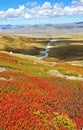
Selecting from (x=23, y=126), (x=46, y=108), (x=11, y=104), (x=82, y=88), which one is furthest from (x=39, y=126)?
(x=82, y=88)

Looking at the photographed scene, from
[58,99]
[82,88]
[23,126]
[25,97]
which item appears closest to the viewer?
[23,126]

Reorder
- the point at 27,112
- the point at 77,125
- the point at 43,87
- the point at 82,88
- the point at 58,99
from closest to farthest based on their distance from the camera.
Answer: the point at 27,112
the point at 77,125
the point at 58,99
the point at 43,87
the point at 82,88

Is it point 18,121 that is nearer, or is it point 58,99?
point 18,121

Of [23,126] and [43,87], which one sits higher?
[23,126]

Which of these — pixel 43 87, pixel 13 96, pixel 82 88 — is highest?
pixel 13 96

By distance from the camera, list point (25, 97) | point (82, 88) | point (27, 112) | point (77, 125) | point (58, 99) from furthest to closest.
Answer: point (82, 88) < point (58, 99) < point (25, 97) < point (77, 125) < point (27, 112)

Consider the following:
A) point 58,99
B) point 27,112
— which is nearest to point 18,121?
point 27,112

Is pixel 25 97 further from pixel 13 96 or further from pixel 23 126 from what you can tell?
pixel 23 126

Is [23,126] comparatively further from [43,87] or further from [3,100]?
[43,87]

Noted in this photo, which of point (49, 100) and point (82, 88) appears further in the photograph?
point (82, 88)
